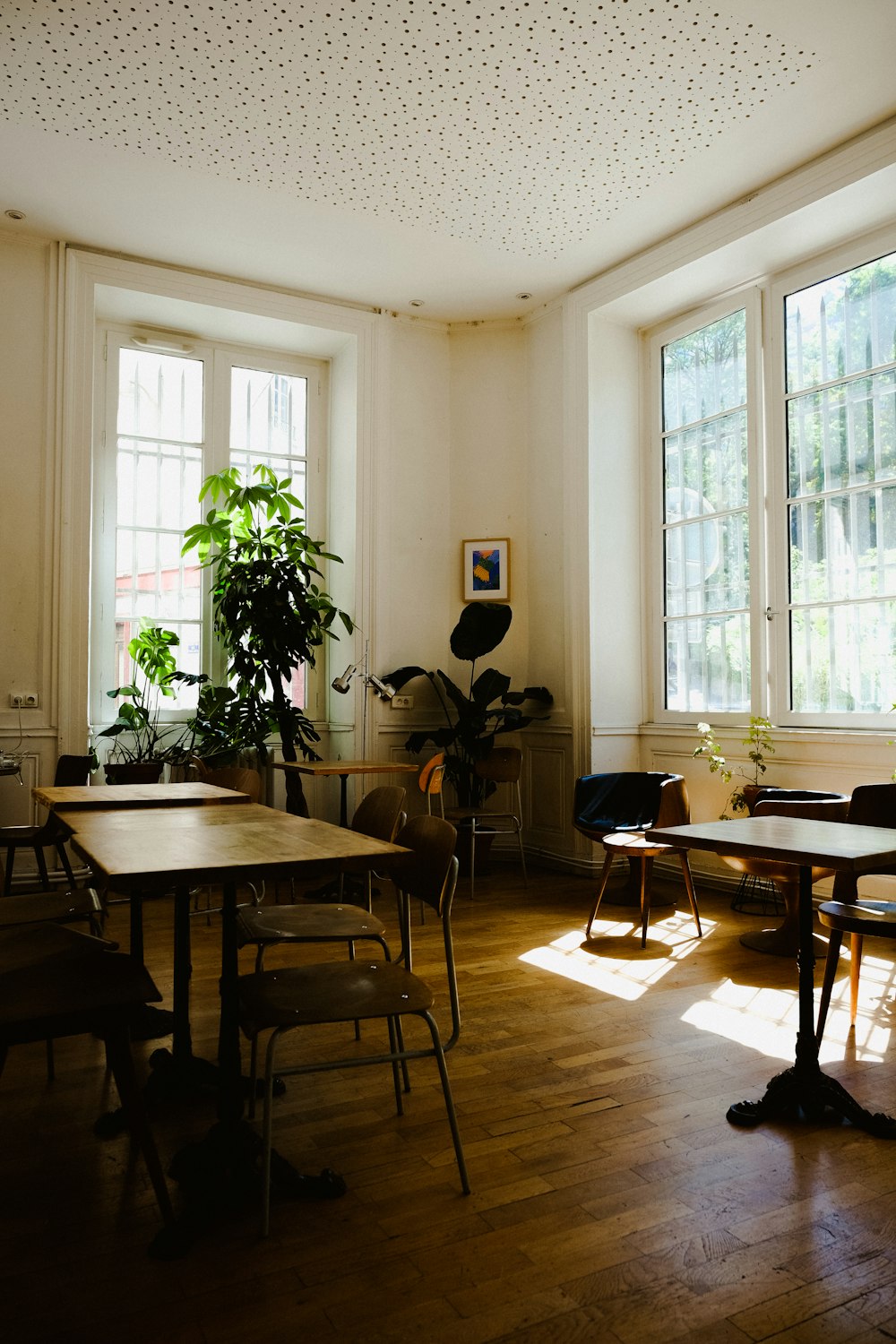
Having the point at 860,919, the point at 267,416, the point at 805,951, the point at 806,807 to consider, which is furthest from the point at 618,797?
the point at 267,416

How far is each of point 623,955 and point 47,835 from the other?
2782 mm

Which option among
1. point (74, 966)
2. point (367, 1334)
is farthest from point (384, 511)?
point (367, 1334)

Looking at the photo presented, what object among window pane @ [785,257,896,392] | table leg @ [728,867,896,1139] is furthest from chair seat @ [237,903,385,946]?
window pane @ [785,257,896,392]

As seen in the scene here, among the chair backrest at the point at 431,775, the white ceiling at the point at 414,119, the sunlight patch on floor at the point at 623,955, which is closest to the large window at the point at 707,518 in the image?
the white ceiling at the point at 414,119

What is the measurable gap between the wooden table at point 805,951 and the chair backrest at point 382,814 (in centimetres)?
78

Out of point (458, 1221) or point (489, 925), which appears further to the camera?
point (489, 925)

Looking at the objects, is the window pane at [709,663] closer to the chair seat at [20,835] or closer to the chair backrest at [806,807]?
the chair backrest at [806,807]

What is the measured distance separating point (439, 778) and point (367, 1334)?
394cm

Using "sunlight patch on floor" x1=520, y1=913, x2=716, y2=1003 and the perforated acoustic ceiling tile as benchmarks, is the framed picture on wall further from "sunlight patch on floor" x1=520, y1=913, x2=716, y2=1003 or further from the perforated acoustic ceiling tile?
"sunlight patch on floor" x1=520, y1=913, x2=716, y2=1003

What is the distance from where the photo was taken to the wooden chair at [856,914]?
2.75 meters

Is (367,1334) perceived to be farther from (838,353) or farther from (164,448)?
(164,448)

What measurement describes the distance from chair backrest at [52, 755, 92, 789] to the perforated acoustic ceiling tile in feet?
10.6

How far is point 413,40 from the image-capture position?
13.3 ft

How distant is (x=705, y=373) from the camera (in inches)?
244
